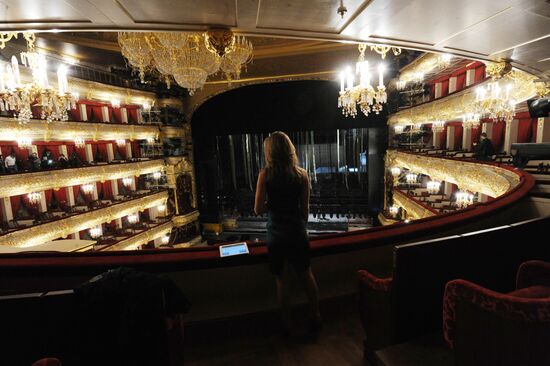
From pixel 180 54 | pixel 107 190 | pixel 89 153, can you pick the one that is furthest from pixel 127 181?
pixel 180 54

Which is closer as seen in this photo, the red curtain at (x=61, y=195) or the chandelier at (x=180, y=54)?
the chandelier at (x=180, y=54)

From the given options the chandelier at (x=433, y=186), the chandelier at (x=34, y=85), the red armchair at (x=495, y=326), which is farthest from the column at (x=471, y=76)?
the chandelier at (x=34, y=85)

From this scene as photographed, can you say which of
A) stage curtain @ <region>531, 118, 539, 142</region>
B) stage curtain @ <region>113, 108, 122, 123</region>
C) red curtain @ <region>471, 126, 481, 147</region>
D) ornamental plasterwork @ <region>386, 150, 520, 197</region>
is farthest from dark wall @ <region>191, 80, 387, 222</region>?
stage curtain @ <region>531, 118, 539, 142</region>

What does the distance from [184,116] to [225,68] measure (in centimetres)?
806

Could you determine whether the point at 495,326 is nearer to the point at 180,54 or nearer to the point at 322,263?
the point at 322,263

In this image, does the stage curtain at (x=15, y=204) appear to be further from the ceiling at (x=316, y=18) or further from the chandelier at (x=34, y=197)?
the ceiling at (x=316, y=18)

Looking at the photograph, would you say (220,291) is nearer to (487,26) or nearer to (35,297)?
(35,297)

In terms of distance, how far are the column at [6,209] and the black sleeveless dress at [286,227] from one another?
Result: 420 inches

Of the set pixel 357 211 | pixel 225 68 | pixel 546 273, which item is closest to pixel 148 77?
pixel 225 68

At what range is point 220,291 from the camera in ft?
7.39

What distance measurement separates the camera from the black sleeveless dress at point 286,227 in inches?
78.4

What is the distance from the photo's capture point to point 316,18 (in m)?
2.44

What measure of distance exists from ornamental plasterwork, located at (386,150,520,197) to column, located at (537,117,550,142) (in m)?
3.05

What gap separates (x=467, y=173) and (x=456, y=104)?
2183 millimetres
